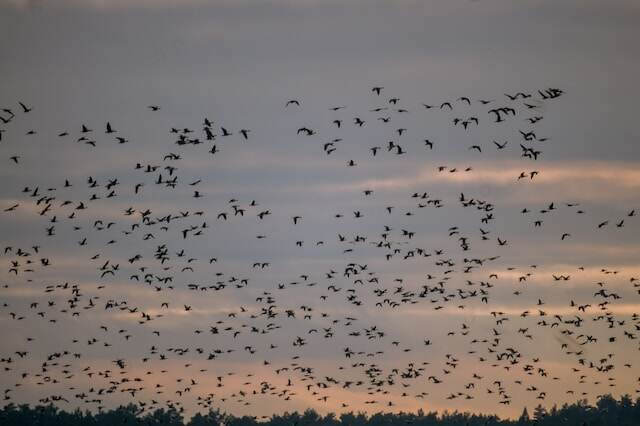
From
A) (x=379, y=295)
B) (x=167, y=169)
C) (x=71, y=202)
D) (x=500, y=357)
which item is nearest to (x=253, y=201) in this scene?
(x=167, y=169)

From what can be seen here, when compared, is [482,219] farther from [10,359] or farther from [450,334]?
[10,359]

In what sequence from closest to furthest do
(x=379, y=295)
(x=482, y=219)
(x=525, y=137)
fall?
(x=525, y=137)
(x=482, y=219)
(x=379, y=295)

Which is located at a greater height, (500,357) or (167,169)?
(167,169)

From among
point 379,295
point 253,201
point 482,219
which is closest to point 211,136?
point 253,201

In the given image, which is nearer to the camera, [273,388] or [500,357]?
[500,357]

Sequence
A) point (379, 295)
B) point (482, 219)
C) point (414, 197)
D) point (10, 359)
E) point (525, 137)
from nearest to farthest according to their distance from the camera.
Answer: point (525, 137) < point (482, 219) < point (414, 197) < point (379, 295) < point (10, 359)

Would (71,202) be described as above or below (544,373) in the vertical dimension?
above

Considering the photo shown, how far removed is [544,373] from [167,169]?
1455 inches

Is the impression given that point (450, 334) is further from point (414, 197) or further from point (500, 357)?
point (414, 197)

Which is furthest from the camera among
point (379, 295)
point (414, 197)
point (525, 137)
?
point (379, 295)

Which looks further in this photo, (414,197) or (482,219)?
(414,197)

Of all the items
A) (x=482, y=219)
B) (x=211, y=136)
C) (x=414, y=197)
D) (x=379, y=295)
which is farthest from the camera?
(x=379, y=295)

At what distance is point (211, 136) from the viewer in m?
83.2

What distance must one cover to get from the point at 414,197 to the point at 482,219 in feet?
26.7
